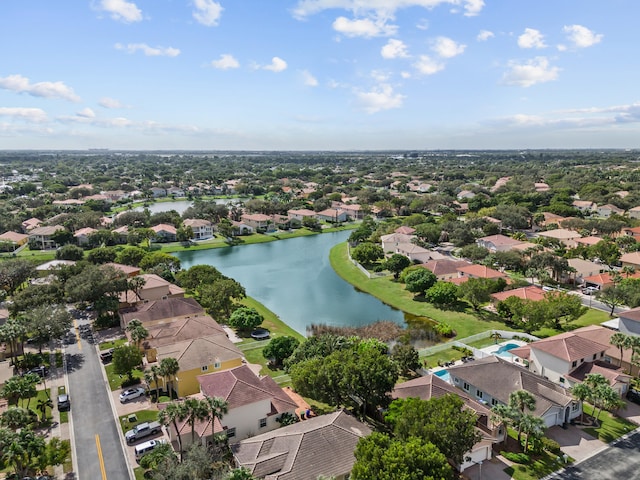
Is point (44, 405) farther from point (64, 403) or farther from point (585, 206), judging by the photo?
point (585, 206)

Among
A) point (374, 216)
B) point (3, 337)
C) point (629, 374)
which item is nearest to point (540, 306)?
point (629, 374)

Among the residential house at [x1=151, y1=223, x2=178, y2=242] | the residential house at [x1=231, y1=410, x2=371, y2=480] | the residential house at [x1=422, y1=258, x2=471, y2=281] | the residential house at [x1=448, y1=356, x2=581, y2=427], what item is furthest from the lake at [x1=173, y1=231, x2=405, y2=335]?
the residential house at [x1=231, y1=410, x2=371, y2=480]

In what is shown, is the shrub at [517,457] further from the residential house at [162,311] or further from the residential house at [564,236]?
the residential house at [564,236]

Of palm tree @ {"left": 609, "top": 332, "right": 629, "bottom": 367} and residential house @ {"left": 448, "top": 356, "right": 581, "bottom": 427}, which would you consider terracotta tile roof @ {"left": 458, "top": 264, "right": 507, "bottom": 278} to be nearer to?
palm tree @ {"left": 609, "top": 332, "right": 629, "bottom": 367}

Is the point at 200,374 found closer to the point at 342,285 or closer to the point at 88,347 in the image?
the point at 88,347

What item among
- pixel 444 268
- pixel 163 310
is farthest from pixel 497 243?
pixel 163 310
